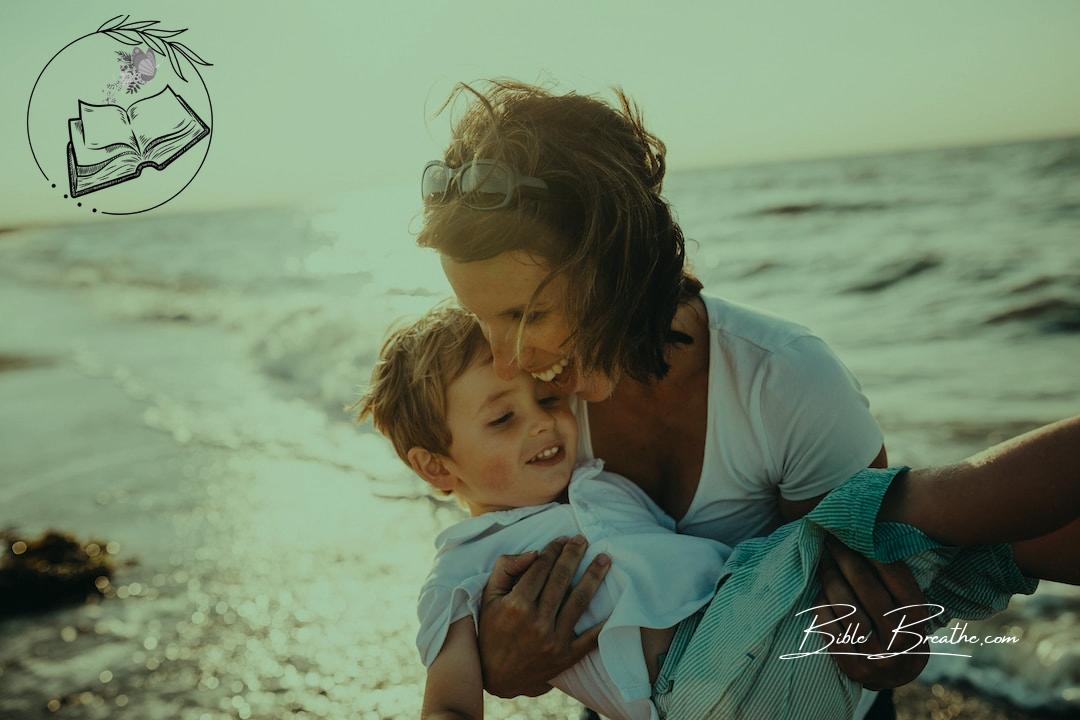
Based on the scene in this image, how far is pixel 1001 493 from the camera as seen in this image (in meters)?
1.61

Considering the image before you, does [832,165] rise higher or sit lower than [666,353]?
lower

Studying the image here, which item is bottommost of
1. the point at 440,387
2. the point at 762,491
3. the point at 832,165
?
the point at 832,165

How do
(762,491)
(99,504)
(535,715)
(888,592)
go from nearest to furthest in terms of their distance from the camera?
(888,592)
(762,491)
(535,715)
(99,504)

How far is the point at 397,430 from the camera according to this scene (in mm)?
2771

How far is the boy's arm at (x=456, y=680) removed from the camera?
6.99 ft

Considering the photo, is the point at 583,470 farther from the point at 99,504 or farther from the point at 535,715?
the point at 99,504

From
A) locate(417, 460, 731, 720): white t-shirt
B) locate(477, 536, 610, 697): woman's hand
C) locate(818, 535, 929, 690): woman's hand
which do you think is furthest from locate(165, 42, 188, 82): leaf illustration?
locate(818, 535, 929, 690): woman's hand

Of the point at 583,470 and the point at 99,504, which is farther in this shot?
the point at 99,504

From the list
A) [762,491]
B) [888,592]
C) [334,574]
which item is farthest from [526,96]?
[334,574]

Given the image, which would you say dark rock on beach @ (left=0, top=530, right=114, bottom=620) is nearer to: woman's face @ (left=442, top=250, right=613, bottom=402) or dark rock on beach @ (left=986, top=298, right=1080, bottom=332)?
woman's face @ (left=442, top=250, right=613, bottom=402)

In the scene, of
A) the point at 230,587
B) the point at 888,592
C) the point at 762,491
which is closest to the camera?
the point at 888,592

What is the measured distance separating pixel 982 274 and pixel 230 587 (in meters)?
9.64

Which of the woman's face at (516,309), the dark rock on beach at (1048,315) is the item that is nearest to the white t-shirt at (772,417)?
the woman's face at (516,309)

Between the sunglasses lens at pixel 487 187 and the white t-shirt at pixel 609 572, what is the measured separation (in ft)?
2.79
